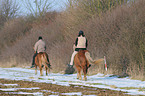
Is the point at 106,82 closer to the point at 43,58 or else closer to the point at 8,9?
the point at 43,58

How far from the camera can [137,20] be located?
757 inches

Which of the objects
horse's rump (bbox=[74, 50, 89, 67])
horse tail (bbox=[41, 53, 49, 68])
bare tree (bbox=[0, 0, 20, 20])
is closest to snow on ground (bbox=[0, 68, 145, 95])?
horse's rump (bbox=[74, 50, 89, 67])

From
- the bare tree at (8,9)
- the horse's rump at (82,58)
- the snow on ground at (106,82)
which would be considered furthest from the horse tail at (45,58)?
the bare tree at (8,9)

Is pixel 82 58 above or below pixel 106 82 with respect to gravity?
above

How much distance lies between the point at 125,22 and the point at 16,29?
32.5 m

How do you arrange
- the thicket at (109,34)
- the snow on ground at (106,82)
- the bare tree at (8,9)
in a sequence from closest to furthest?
the snow on ground at (106,82) → the thicket at (109,34) → the bare tree at (8,9)

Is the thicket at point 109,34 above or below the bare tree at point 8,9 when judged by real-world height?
below

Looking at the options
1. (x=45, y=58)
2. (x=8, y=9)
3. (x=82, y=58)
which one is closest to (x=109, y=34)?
(x=45, y=58)

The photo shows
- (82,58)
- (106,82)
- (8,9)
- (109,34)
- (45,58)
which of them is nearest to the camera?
(106,82)

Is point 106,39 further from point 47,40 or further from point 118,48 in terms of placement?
point 47,40

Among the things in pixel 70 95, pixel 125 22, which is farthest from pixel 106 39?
pixel 70 95

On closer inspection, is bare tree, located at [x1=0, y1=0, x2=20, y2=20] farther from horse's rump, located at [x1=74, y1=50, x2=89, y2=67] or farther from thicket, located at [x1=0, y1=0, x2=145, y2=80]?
horse's rump, located at [x1=74, y1=50, x2=89, y2=67]

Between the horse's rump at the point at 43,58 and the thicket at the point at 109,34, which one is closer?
the thicket at the point at 109,34

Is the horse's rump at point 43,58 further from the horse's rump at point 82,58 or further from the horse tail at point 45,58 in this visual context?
the horse's rump at point 82,58
